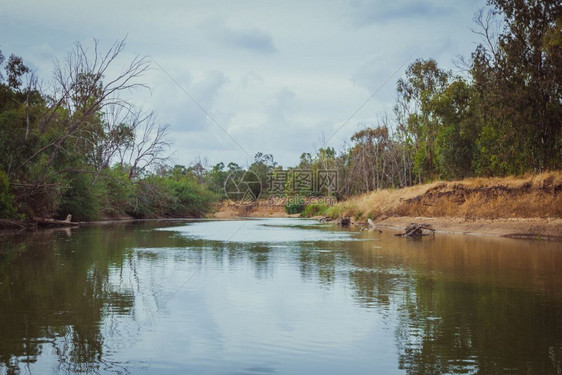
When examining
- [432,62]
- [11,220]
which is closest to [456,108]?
[432,62]

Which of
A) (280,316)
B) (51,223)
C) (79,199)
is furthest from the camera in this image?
(79,199)

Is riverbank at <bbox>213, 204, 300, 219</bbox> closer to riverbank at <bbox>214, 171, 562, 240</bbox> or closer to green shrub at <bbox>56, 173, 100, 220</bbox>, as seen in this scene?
riverbank at <bbox>214, 171, 562, 240</bbox>

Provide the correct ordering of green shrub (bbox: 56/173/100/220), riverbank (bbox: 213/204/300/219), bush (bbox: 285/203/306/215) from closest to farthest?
green shrub (bbox: 56/173/100/220), bush (bbox: 285/203/306/215), riverbank (bbox: 213/204/300/219)

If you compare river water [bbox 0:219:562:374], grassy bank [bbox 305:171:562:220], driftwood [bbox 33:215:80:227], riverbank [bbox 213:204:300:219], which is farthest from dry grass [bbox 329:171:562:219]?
riverbank [bbox 213:204:300:219]

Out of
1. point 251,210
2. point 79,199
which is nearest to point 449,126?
point 79,199

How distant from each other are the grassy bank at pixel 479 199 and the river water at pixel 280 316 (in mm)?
12371

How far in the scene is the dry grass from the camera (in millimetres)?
27094

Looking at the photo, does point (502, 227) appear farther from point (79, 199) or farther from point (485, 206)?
point (79, 199)

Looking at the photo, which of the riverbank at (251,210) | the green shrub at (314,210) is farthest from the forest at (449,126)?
the riverbank at (251,210)

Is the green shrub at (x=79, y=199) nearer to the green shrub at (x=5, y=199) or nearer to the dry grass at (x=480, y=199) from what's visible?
the green shrub at (x=5, y=199)

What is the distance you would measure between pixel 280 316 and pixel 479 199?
2540 centimetres

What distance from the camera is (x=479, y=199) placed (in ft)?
103

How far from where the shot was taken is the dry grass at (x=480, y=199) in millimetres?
27094

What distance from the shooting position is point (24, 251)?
1792cm
